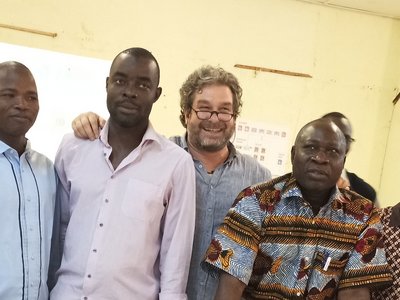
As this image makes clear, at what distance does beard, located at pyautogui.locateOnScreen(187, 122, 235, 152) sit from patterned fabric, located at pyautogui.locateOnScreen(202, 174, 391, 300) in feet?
1.20

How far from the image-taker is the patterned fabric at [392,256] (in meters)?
1.39

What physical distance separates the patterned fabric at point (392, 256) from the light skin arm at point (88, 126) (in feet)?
3.40

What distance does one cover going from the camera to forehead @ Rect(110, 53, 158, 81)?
1385mm

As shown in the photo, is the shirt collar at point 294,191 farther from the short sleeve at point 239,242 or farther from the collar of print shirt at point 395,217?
the collar of print shirt at point 395,217

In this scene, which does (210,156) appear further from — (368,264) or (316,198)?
(368,264)

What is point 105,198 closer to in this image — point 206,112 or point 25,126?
point 25,126

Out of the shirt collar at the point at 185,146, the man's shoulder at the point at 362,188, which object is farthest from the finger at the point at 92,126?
the man's shoulder at the point at 362,188

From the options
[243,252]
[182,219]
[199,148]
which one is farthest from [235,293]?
[199,148]

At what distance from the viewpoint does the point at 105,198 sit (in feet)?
4.43

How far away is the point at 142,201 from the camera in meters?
1.37

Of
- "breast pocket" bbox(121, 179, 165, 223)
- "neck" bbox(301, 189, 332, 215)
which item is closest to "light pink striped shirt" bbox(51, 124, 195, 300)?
"breast pocket" bbox(121, 179, 165, 223)

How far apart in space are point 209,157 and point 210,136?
94 millimetres

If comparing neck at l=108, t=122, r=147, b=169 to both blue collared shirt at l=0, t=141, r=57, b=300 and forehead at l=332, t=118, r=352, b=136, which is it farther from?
forehead at l=332, t=118, r=352, b=136

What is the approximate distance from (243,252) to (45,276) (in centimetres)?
61
